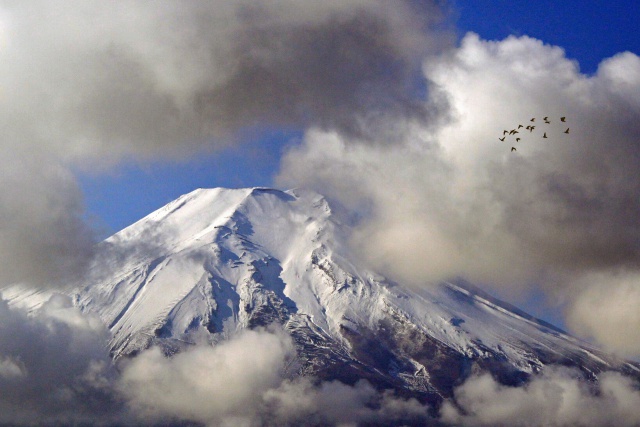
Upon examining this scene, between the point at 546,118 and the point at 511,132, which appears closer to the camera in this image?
the point at 546,118

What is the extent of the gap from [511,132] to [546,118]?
6.62m

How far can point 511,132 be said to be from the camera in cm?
Answer: 8488

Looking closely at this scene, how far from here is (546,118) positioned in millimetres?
78500
